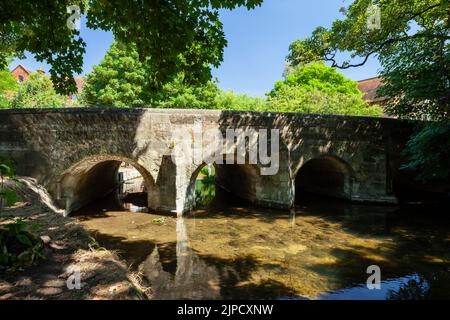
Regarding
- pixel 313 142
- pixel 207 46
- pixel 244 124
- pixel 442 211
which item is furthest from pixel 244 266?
pixel 442 211

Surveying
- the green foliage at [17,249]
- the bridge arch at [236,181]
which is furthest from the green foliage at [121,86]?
the green foliage at [17,249]

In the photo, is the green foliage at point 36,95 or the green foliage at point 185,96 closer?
the green foliage at point 185,96

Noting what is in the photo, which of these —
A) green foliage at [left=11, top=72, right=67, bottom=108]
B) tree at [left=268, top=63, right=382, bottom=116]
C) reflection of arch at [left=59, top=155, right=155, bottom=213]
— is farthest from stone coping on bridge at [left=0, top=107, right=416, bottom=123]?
green foliage at [left=11, top=72, right=67, bottom=108]

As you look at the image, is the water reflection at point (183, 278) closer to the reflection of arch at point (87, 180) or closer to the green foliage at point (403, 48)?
the reflection of arch at point (87, 180)

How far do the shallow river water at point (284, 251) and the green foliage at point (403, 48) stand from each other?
4287 millimetres

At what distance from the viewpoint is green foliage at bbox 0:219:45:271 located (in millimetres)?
3500

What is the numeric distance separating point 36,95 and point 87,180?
15463mm

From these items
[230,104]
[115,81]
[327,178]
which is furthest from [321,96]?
[115,81]

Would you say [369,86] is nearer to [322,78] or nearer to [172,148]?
[322,78]

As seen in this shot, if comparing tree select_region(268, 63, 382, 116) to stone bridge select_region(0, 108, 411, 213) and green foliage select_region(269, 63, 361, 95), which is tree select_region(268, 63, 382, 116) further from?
stone bridge select_region(0, 108, 411, 213)

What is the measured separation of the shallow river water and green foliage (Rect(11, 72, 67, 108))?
54.7ft

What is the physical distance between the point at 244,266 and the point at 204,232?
2.71m

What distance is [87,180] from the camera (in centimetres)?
1303

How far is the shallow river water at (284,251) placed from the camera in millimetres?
5488
